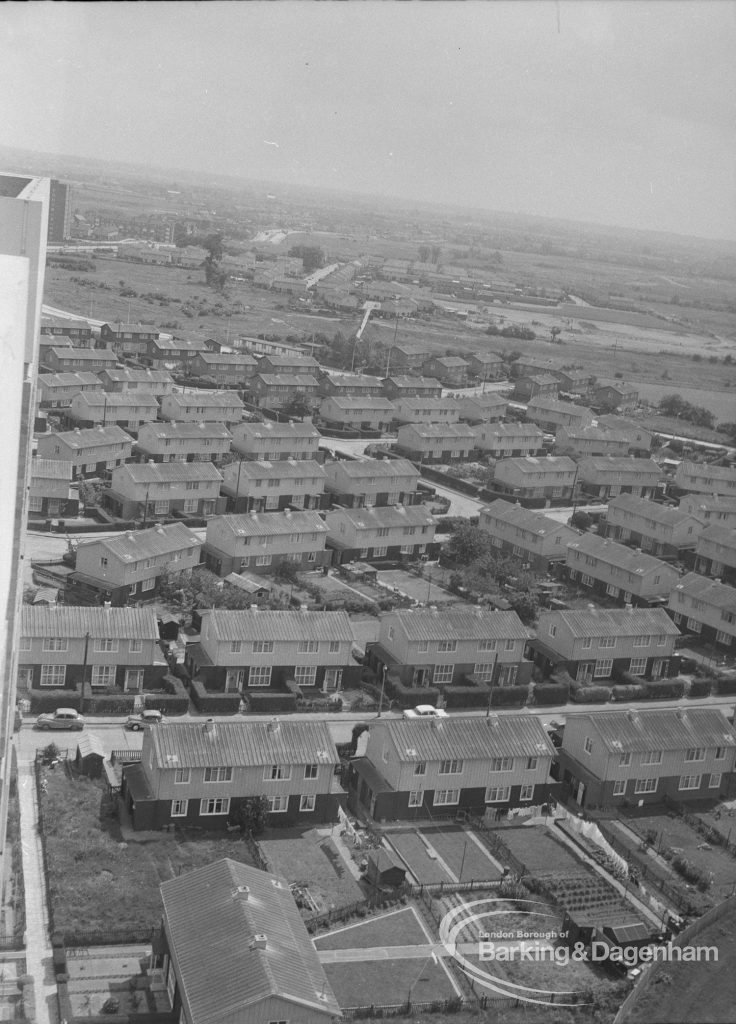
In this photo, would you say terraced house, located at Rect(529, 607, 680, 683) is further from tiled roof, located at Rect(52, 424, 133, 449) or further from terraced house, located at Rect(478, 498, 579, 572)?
tiled roof, located at Rect(52, 424, 133, 449)

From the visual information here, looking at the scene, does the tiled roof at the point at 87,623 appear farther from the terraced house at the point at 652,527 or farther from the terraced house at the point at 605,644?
the terraced house at the point at 652,527

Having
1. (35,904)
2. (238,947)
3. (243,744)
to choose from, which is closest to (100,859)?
(35,904)

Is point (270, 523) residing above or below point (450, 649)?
above

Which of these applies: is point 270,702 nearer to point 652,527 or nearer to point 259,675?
point 259,675

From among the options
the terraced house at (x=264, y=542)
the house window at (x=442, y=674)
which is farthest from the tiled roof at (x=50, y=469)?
the house window at (x=442, y=674)

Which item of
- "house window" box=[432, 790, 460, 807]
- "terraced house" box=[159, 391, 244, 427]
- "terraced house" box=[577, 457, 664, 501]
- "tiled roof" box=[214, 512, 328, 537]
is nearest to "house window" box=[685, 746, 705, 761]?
"house window" box=[432, 790, 460, 807]

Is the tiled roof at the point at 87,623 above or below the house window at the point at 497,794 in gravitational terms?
above

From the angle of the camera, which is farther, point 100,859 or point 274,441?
point 274,441
